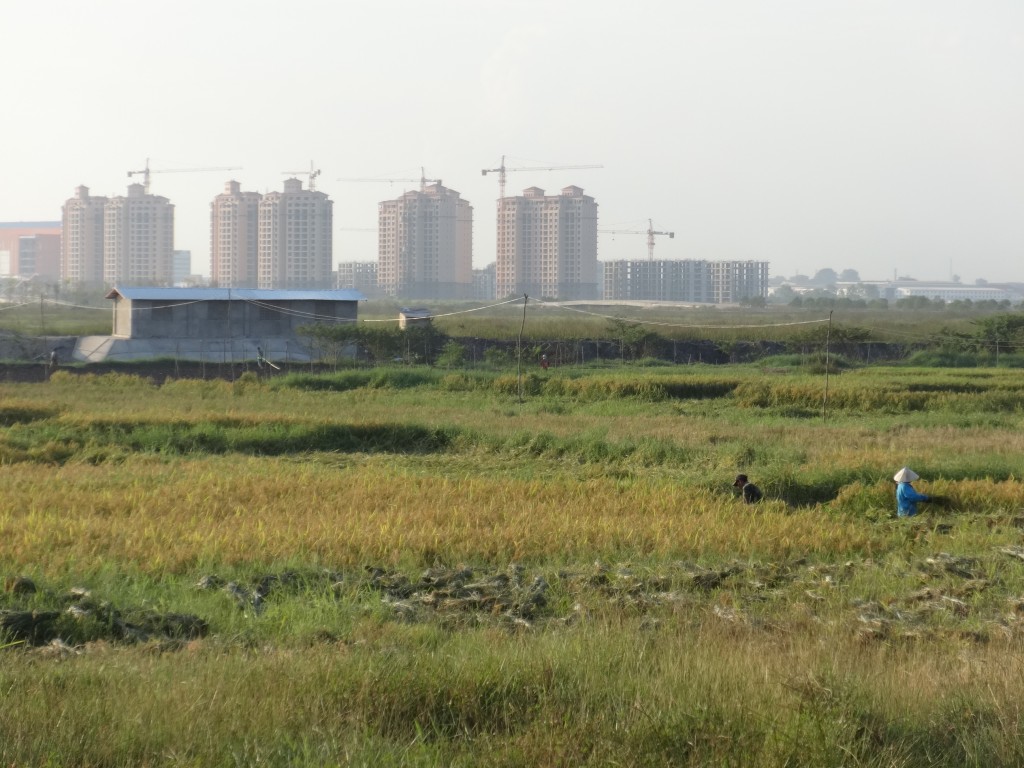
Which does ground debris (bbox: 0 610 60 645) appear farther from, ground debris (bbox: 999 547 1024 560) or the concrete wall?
the concrete wall

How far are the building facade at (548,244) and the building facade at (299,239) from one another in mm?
21127

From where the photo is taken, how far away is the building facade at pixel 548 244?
13150 cm

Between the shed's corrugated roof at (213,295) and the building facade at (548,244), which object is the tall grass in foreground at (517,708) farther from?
the building facade at (548,244)

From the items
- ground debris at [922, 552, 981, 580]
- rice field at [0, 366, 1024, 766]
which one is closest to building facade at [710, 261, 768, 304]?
rice field at [0, 366, 1024, 766]

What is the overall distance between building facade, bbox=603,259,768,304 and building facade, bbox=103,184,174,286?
53.6 meters

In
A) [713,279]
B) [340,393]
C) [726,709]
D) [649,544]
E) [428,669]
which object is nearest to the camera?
[726,709]

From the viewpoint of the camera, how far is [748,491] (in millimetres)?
13047

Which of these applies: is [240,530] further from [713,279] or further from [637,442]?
[713,279]

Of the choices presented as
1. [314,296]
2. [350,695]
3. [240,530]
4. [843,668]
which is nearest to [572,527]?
[240,530]

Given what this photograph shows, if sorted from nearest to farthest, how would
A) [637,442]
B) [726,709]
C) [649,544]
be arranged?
[726,709], [649,544], [637,442]

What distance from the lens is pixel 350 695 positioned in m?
4.98

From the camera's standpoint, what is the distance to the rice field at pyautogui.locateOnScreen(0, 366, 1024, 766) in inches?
181

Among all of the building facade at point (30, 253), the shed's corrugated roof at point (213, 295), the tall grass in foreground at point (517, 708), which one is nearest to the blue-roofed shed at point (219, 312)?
the shed's corrugated roof at point (213, 295)

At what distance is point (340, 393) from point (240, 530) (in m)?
16.6
